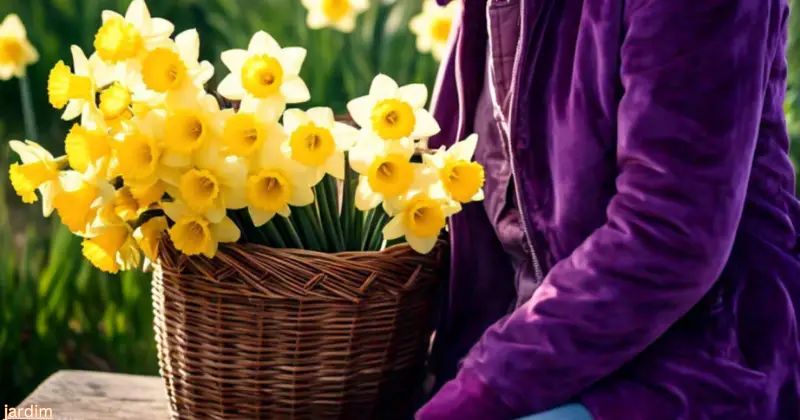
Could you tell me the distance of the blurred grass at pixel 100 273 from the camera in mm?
1668

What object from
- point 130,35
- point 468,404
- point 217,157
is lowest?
point 468,404

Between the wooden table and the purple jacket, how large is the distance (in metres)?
0.58

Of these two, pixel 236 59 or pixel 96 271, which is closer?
pixel 236 59

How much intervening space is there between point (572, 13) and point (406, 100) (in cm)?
19

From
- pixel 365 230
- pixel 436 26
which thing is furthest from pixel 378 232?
pixel 436 26

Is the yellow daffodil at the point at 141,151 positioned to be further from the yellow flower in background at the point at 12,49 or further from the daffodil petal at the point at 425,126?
the yellow flower in background at the point at 12,49

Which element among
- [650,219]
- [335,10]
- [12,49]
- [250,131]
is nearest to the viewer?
[650,219]

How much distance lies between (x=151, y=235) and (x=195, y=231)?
0.07 meters

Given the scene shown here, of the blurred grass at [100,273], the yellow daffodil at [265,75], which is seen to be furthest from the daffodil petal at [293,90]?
the blurred grass at [100,273]

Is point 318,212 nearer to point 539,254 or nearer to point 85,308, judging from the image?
point 539,254

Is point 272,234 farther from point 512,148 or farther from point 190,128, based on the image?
point 512,148

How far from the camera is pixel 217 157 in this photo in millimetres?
852

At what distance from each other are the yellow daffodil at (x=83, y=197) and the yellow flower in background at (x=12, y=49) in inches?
36.8

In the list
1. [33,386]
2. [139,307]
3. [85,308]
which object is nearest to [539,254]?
[139,307]
